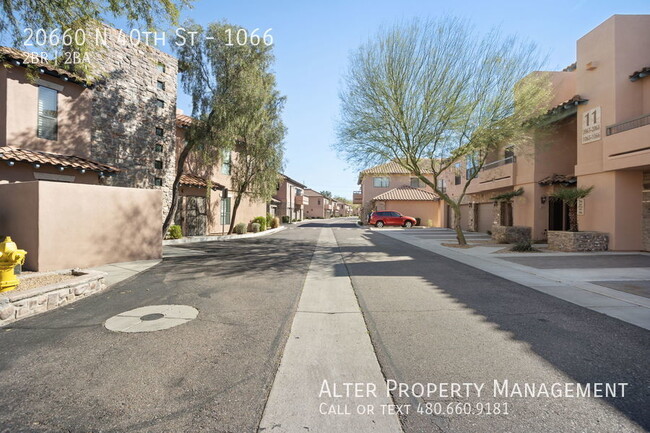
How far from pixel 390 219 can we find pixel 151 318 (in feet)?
99.9

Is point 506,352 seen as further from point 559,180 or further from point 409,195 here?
point 409,195

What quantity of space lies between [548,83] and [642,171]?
5.69 m

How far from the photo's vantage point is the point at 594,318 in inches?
186

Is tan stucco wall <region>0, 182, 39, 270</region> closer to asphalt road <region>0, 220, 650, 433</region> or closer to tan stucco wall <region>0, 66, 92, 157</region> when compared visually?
asphalt road <region>0, 220, 650, 433</region>

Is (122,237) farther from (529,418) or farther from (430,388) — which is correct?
(529,418)

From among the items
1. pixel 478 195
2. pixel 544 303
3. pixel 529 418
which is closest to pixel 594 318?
pixel 544 303

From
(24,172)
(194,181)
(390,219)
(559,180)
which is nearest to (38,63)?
(24,172)

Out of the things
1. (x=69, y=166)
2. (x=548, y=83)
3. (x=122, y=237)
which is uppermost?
(x=548, y=83)

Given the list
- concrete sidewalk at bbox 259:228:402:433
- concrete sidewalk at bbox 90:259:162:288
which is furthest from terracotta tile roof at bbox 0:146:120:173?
concrete sidewalk at bbox 259:228:402:433

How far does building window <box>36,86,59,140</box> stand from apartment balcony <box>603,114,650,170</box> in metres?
21.5

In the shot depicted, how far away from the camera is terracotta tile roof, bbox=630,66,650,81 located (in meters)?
11.5

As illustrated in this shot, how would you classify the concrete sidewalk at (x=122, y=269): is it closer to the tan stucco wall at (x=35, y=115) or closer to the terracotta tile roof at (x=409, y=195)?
the tan stucco wall at (x=35, y=115)

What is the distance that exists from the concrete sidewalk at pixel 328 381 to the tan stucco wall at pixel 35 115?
496 inches

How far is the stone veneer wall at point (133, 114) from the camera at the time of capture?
543 inches
